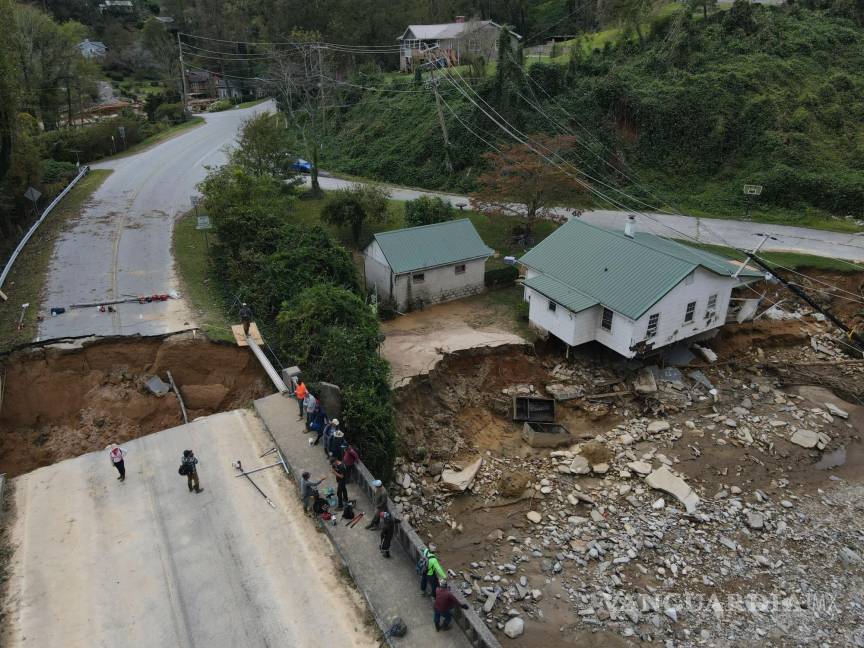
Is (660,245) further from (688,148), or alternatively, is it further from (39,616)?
(39,616)

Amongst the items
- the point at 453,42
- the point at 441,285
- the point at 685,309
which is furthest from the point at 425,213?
the point at 453,42

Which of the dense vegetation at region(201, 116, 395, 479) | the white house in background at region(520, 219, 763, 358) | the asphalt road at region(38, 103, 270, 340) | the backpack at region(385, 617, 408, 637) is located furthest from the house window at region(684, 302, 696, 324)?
the asphalt road at region(38, 103, 270, 340)

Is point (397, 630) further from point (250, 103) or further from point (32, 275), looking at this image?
point (250, 103)

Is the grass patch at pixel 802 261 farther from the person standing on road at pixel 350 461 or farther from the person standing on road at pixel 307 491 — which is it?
the person standing on road at pixel 307 491

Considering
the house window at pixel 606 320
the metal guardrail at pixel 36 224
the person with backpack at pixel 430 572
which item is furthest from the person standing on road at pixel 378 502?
the metal guardrail at pixel 36 224

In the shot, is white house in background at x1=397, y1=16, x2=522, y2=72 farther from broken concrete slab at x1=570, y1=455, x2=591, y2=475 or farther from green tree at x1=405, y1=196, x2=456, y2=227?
broken concrete slab at x1=570, y1=455, x2=591, y2=475

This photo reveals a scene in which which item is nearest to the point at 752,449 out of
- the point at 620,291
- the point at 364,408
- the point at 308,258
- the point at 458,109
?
the point at 620,291

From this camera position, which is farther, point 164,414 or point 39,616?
point 164,414
